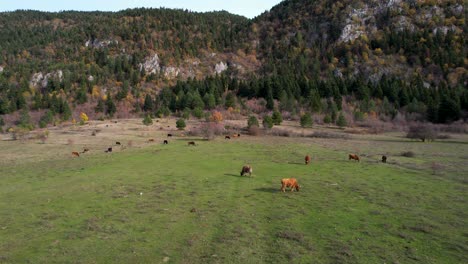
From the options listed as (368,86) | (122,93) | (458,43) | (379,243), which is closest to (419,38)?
(458,43)

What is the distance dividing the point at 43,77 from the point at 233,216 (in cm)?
20723

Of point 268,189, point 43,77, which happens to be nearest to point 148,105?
point 43,77

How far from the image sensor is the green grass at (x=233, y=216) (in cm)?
1412

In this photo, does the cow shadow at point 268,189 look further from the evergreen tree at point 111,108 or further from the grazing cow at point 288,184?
the evergreen tree at point 111,108

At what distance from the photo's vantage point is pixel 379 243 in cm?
1486

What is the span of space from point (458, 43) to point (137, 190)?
202703mm

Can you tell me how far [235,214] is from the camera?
19.6 meters

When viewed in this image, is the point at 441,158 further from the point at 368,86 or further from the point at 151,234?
the point at 368,86

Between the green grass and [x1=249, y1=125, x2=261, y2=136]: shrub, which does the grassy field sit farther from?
[x1=249, y1=125, x2=261, y2=136]: shrub

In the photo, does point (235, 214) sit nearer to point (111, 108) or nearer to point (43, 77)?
Answer: point (111, 108)

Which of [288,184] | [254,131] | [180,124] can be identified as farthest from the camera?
[180,124]

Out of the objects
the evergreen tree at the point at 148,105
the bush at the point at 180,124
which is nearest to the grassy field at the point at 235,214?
the bush at the point at 180,124

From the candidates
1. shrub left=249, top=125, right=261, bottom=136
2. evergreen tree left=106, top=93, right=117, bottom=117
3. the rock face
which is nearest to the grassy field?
shrub left=249, top=125, right=261, bottom=136

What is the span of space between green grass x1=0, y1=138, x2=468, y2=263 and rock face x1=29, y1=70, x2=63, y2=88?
17565 centimetres
